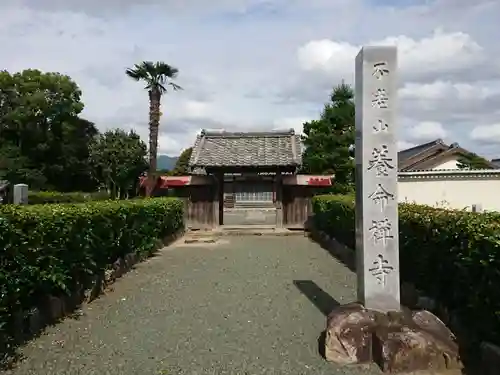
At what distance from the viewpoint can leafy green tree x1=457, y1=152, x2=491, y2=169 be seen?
2772cm

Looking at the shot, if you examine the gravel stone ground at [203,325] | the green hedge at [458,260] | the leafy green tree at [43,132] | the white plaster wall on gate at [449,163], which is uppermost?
the leafy green tree at [43,132]

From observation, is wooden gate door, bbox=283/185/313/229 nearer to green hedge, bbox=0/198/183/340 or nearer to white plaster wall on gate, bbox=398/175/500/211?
white plaster wall on gate, bbox=398/175/500/211

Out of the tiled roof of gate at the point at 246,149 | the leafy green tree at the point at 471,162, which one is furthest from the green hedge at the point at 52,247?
the leafy green tree at the point at 471,162

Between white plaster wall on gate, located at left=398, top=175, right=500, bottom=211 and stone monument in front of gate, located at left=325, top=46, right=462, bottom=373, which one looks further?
white plaster wall on gate, located at left=398, top=175, right=500, bottom=211

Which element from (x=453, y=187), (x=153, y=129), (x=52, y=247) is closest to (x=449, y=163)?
(x=453, y=187)

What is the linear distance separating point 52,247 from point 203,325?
215 cm

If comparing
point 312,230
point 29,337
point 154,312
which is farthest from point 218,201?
point 29,337

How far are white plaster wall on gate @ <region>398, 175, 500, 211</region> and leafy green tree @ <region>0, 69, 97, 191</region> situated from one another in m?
24.9

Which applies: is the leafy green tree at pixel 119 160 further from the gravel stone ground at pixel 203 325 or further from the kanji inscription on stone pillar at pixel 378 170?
the kanji inscription on stone pillar at pixel 378 170

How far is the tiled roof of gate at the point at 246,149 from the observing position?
2233 centimetres

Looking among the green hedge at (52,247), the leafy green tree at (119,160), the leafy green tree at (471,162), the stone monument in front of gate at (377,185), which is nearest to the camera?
the green hedge at (52,247)

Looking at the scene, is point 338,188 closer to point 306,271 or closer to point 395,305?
point 306,271

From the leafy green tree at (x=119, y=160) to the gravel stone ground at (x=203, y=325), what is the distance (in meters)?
24.2

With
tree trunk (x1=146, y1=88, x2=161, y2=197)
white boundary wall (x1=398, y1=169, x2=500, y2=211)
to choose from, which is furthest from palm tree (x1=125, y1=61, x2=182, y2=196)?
white boundary wall (x1=398, y1=169, x2=500, y2=211)
